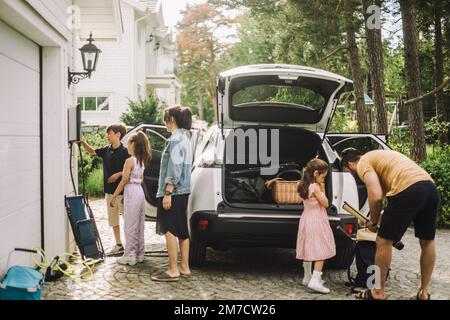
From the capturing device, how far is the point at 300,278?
5.96m

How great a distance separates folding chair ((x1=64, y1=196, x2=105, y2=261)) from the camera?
620 centimetres

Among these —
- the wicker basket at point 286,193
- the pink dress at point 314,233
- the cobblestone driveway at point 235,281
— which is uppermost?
the wicker basket at point 286,193

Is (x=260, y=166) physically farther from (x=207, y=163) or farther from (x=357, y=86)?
(x=357, y=86)

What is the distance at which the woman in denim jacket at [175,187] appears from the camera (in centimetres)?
566

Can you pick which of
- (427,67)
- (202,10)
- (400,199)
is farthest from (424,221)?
(202,10)

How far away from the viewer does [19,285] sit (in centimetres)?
438

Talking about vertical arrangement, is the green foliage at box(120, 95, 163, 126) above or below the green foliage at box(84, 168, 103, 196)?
above

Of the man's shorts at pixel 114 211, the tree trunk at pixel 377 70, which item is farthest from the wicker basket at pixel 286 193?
the tree trunk at pixel 377 70

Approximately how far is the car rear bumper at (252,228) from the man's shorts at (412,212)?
2.23 feet

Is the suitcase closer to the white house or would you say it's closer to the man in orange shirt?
the white house

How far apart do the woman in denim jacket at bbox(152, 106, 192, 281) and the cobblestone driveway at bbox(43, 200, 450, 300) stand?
1.09ft

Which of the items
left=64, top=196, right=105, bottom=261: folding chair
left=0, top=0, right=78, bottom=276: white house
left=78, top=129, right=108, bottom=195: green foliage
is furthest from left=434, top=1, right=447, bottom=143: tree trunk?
left=0, top=0, right=78, bottom=276: white house

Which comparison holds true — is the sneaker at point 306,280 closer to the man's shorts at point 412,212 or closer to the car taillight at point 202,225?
the man's shorts at point 412,212

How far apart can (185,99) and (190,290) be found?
53.3m
